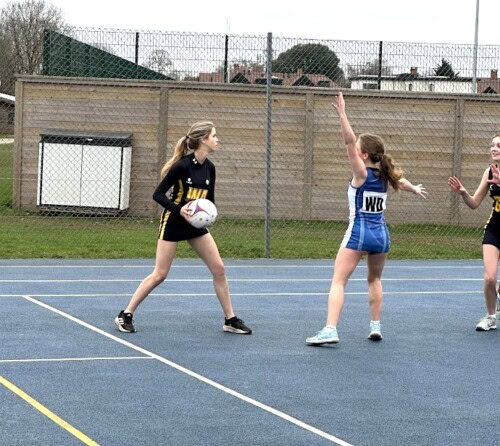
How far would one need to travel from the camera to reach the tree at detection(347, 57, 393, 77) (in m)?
21.7

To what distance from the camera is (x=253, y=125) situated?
71.8ft

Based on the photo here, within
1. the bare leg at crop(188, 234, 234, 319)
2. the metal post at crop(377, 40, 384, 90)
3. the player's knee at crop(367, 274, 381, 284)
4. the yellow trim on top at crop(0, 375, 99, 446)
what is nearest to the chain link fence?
the metal post at crop(377, 40, 384, 90)

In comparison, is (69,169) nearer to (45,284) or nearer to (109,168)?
(109,168)

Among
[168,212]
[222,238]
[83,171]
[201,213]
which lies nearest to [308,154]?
[222,238]

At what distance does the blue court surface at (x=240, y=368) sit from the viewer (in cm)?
673

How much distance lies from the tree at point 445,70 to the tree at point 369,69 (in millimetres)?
889

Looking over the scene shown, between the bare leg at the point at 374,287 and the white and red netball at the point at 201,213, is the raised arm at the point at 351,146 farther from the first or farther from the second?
the white and red netball at the point at 201,213

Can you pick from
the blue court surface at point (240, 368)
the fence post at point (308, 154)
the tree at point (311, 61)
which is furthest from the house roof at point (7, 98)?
the blue court surface at point (240, 368)

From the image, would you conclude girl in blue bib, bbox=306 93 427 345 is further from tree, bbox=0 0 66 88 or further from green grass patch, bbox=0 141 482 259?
tree, bbox=0 0 66 88

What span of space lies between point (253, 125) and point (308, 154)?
1.19 metres

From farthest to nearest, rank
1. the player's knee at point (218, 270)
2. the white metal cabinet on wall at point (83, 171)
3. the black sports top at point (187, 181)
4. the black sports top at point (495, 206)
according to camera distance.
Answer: the white metal cabinet on wall at point (83, 171) → the black sports top at point (495, 206) → the player's knee at point (218, 270) → the black sports top at point (187, 181)

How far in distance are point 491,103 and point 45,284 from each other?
38.7ft

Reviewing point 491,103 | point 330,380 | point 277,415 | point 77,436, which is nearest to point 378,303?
point 330,380

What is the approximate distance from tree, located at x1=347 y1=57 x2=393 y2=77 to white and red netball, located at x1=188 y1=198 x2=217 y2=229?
483 inches
